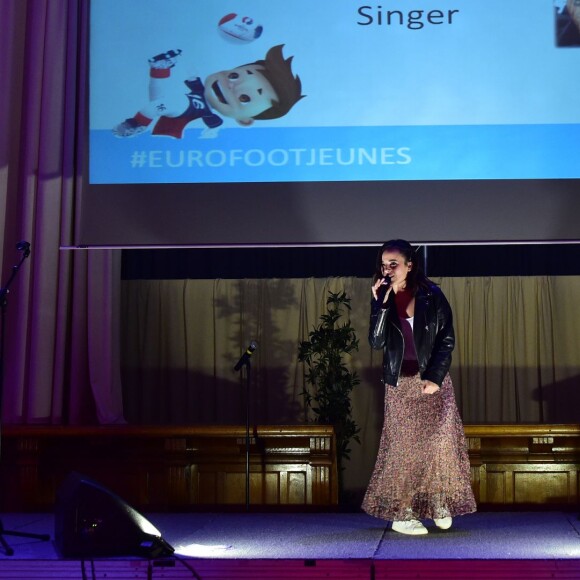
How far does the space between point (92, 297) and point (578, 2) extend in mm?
3585

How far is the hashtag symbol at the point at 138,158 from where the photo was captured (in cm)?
466

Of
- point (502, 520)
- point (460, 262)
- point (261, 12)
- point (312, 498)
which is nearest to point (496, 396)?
point (460, 262)

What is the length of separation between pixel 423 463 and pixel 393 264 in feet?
3.02

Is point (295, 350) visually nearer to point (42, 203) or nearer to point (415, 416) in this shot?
point (42, 203)

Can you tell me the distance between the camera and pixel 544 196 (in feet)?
14.8

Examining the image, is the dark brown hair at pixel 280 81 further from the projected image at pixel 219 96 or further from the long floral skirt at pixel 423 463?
the long floral skirt at pixel 423 463

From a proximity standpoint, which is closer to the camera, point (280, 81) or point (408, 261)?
point (408, 261)

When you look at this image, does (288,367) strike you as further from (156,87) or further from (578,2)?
(578,2)

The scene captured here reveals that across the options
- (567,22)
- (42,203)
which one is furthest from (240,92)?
(567,22)

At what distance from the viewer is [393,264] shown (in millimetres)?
3855

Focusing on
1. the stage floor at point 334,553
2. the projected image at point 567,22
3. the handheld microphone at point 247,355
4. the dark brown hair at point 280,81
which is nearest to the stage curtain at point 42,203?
the handheld microphone at point 247,355

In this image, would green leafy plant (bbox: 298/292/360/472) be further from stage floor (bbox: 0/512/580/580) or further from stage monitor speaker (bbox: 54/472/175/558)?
stage monitor speaker (bbox: 54/472/175/558)

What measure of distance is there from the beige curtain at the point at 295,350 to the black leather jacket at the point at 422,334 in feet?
11.6

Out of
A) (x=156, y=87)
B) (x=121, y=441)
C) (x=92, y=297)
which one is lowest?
(x=121, y=441)
